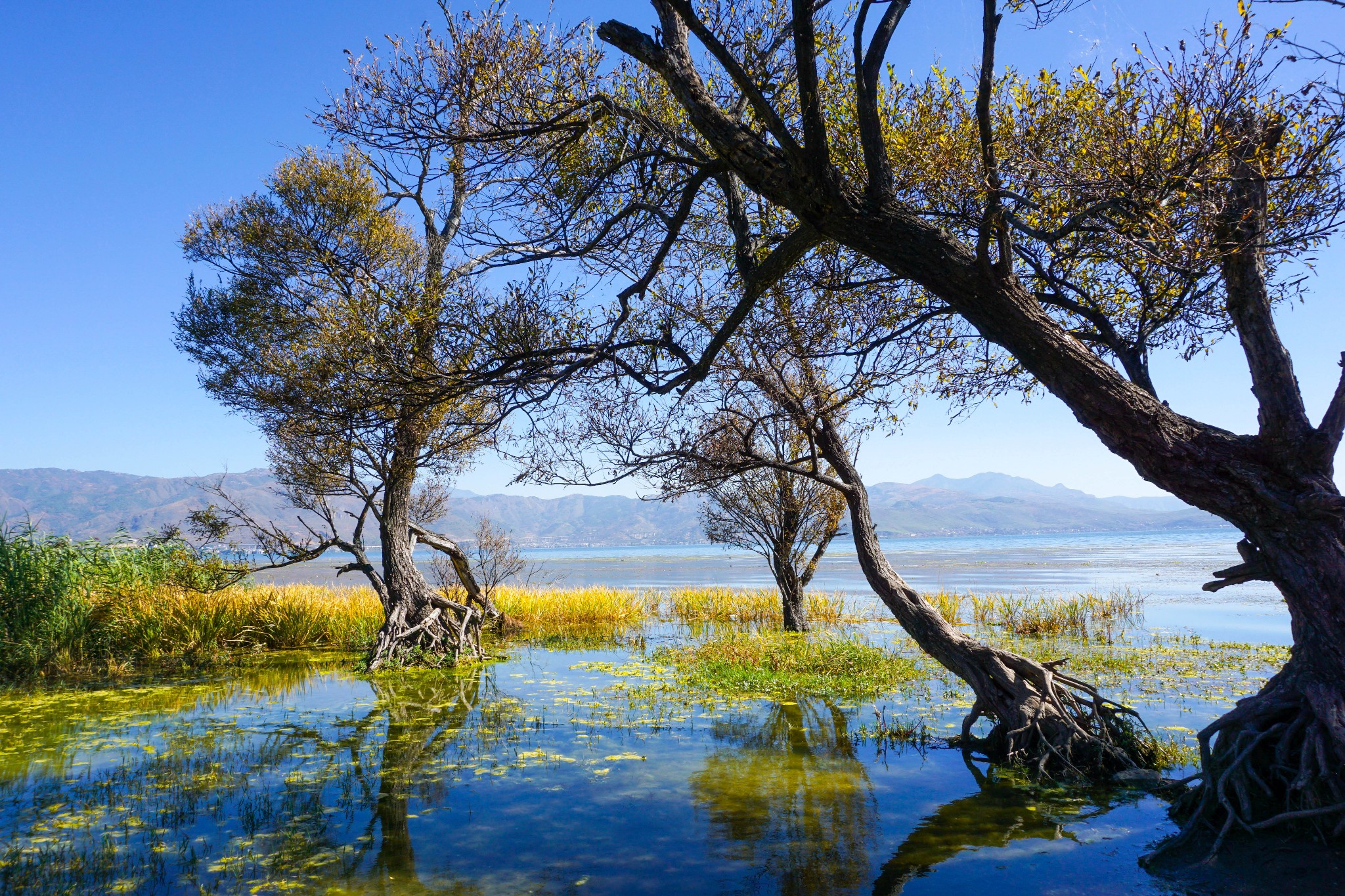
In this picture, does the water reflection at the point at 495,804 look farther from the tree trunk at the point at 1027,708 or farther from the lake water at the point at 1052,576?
the lake water at the point at 1052,576

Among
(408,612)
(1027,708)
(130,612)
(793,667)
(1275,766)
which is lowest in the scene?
(793,667)

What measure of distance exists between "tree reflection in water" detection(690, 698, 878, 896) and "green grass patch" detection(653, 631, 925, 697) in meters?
1.76

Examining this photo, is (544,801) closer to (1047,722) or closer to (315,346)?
(1047,722)

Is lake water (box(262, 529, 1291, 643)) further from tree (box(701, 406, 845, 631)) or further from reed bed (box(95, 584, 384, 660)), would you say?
reed bed (box(95, 584, 384, 660))

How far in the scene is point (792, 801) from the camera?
701cm

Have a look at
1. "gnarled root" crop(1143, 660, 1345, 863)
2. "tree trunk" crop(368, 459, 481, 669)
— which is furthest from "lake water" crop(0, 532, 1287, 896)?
"tree trunk" crop(368, 459, 481, 669)

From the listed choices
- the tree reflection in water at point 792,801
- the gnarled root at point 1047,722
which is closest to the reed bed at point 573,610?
the tree reflection in water at point 792,801

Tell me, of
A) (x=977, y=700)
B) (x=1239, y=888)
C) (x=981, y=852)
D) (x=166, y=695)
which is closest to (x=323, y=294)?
(x=166, y=695)

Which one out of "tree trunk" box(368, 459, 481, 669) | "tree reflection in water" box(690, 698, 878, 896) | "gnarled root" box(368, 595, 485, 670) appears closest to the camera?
"tree reflection in water" box(690, 698, 878, 896)

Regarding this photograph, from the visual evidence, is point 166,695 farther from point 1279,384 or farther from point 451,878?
point 1279,384

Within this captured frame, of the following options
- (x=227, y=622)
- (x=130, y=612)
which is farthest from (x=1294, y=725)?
(x=130, y=612)

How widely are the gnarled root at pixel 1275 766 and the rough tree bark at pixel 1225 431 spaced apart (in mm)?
11

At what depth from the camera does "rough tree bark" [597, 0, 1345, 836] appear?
512 cm

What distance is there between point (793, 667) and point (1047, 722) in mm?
5758
